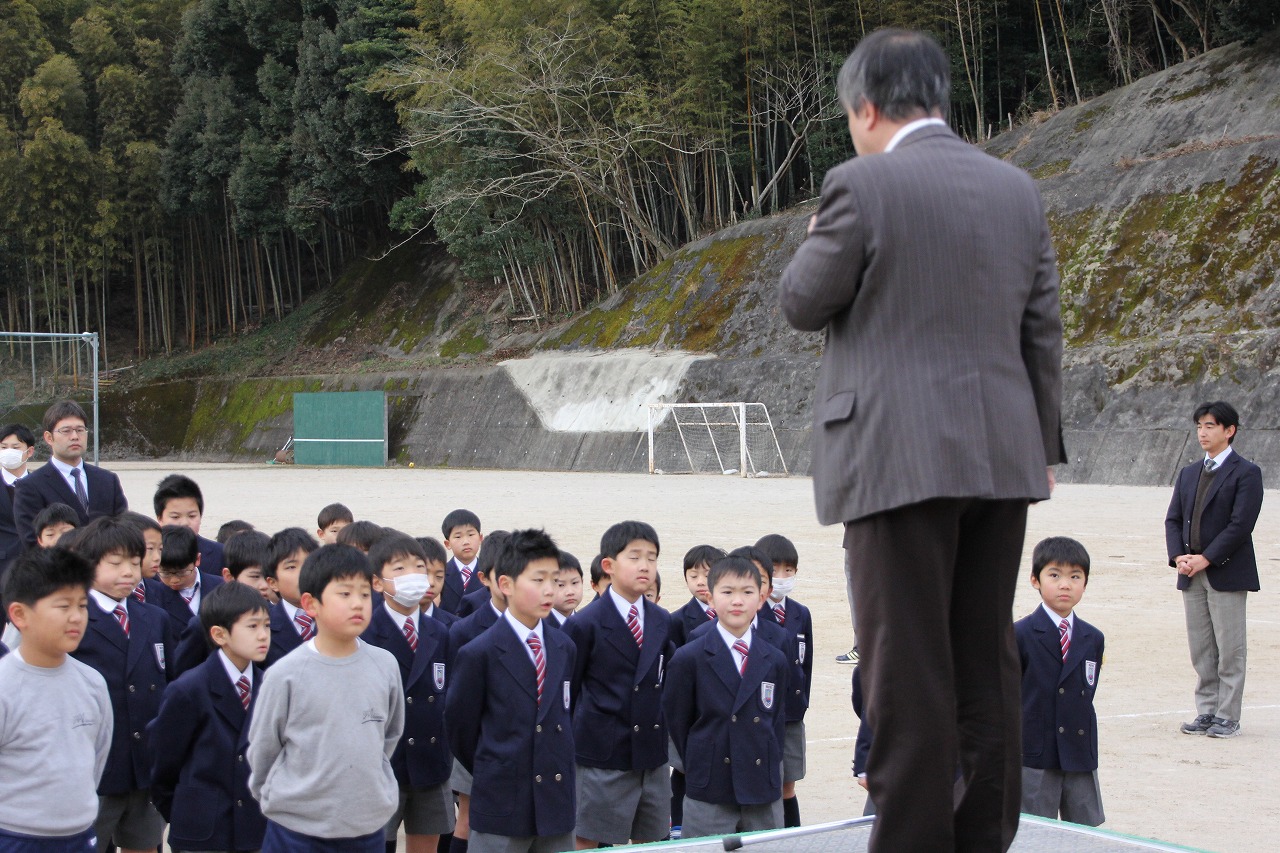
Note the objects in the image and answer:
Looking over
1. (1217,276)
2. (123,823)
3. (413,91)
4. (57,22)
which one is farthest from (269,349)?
(123,823)

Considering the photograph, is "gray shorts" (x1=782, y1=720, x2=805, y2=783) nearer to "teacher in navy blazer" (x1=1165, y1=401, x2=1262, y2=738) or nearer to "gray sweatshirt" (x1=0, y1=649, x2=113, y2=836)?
"teacher in navy blazer" (x1=1165, y1=401, x2=1262, y2=738)

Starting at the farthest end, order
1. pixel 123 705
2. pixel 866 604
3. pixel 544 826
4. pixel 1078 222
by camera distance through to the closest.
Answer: pixel 1078 222 < pixel 123 705 < pixel 544 826 < pixel 866 604

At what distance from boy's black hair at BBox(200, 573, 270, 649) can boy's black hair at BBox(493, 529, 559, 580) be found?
2.89 ft

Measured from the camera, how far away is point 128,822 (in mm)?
4855

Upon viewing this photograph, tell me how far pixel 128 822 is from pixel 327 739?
1608 millimetres

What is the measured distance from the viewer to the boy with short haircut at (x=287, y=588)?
5137mm

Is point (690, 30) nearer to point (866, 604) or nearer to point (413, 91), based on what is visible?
point (413, 91)

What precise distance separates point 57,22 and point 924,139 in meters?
55.8

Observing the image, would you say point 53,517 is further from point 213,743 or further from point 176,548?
point 213,743

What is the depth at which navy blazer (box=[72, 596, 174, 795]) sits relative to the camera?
4.76m

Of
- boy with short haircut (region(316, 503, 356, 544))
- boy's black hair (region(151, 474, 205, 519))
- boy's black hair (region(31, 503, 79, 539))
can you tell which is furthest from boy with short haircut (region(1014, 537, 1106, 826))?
boy's black hair (region(31, 503, 79, 539))

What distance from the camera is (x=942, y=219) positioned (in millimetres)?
2615

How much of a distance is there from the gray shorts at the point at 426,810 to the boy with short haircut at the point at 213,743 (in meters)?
0.79

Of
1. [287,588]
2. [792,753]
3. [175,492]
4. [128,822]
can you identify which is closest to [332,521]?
[175,492]
